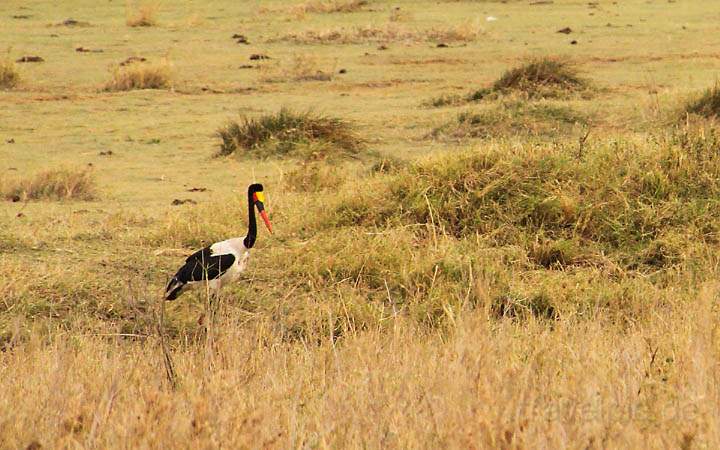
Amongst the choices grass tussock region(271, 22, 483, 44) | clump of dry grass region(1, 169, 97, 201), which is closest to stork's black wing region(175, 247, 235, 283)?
clump of dry grass region(1, 169, 97, 201)

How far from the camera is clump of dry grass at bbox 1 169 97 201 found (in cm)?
864

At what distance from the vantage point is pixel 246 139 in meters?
10.5

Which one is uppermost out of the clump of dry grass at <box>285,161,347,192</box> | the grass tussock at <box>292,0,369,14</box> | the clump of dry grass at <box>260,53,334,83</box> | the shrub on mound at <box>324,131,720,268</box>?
the shrub on mound at <box>324,131,720,268</box>

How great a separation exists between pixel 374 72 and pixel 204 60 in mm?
2561

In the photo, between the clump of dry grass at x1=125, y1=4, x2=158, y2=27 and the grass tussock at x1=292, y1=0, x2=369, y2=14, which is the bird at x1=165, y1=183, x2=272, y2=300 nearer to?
the clump of dry grass at x1=125, y1=4, x2=158, y2=27

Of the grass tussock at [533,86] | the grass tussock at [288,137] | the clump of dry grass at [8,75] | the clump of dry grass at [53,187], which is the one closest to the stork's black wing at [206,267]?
the clump of dry grass at [53,187]

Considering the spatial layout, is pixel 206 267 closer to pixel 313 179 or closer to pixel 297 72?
pixel 313 179

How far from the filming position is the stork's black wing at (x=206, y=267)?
5520 mm

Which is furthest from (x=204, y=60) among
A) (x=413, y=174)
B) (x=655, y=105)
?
(x=413, y=174)

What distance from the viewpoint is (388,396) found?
136 inches

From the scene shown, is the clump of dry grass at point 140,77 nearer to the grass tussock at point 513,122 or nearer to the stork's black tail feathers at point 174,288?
the grass tussock at point 513,122

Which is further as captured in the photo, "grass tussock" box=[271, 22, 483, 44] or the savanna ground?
"grass tussock" box=[271, 22, 483, 44]

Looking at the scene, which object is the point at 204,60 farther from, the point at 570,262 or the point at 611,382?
the point at 611,382

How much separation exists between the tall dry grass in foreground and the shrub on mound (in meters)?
2.30
